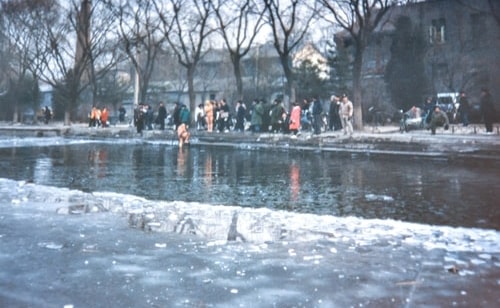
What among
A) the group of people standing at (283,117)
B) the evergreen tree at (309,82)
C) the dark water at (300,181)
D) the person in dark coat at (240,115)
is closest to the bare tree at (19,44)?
the group of people standing at (283,117)

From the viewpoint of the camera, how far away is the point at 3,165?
14.6 metres

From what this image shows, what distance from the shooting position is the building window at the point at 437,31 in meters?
38.4

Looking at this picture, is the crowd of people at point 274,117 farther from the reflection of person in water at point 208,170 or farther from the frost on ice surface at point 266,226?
the frost on ice surface at point 266,226

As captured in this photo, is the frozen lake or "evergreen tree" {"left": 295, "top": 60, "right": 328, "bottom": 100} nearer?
the frozen lake

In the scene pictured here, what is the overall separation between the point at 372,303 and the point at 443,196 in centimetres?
608

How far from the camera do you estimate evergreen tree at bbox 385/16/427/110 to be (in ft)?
116

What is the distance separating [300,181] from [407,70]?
26186 mm

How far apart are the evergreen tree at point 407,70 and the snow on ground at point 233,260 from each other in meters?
29.6

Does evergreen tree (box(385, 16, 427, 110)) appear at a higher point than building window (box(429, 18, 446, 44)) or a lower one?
lower

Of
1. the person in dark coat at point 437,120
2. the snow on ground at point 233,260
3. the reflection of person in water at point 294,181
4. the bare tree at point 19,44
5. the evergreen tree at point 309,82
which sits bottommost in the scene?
the snow on ground at point 233,260

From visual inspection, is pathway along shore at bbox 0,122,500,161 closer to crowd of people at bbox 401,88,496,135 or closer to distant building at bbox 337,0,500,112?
crowd of people at bbox 401,88,496,135

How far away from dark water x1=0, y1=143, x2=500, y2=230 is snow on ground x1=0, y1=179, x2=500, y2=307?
4.25 ft

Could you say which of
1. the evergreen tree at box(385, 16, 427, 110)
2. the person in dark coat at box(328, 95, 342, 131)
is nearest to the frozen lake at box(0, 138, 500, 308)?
the person in dark coat at box(328, 95, 342, 131)

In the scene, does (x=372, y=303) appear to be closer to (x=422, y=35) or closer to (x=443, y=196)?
(x=443, y=196)
